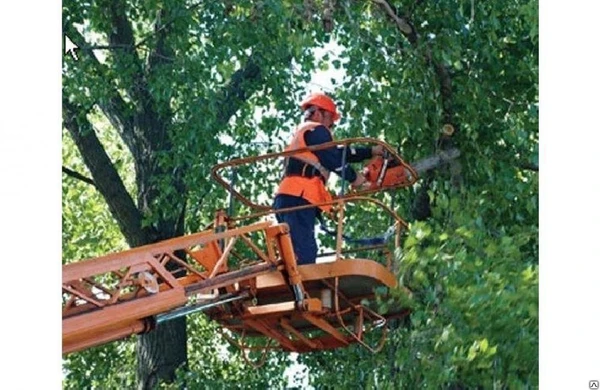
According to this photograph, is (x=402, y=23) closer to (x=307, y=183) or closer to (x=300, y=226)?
(x=307, y=183)

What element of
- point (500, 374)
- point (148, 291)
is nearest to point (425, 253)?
point (500, 374)

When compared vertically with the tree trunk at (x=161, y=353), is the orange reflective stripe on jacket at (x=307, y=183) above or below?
below

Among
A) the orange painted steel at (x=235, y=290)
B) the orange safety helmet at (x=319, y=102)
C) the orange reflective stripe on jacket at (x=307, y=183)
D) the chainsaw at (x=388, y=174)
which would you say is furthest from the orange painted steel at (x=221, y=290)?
the orange safety helmet at (x=319, y=102)

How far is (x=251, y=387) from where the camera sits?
1625 cm

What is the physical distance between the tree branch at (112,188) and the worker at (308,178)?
4.86 m

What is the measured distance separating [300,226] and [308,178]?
12.4 inches

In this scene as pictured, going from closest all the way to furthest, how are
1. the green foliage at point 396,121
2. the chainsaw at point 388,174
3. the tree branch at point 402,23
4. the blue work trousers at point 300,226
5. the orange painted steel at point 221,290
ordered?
the orange painted steel at point 221,290
the green foliage at point 396,121
the blue work trousers at point 300,226
the chainsaw at point 388,174
the tree branch at point 402,23

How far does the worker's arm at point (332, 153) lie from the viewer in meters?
11.4

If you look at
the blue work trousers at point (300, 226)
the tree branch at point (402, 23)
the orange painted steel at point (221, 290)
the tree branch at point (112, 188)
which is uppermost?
the tree branch at point (112, 188)

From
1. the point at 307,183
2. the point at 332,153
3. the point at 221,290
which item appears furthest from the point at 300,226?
the point at 221,290

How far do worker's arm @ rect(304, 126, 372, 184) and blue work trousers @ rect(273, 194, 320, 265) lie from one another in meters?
0.30

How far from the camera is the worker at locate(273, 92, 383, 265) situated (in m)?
11.4

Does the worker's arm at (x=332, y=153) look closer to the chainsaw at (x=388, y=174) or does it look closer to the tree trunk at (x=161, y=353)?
the chainsaw at (x=388, y=174)

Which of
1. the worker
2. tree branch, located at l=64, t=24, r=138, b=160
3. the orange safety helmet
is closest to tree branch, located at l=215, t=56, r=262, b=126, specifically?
tree branch, located at l=64, t=24, r=138, b=160
